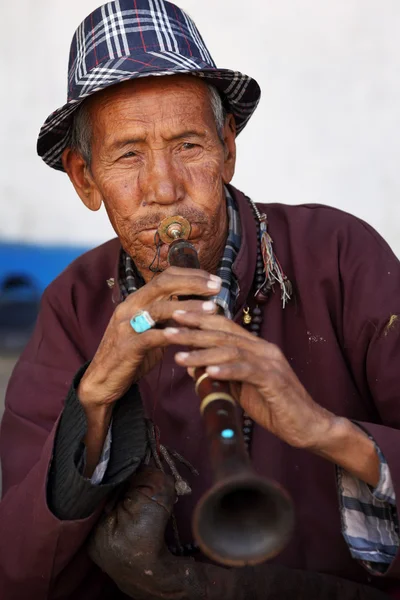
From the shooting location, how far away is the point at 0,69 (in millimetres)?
5113

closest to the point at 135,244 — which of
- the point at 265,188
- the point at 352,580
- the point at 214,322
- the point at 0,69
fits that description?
the point at 214,322

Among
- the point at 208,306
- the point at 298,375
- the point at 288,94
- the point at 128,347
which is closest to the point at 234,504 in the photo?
the point at 208,306

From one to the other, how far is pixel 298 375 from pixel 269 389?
0.68 meters

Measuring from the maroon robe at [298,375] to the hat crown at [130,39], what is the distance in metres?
0.49

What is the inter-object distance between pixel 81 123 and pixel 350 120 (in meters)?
2.19

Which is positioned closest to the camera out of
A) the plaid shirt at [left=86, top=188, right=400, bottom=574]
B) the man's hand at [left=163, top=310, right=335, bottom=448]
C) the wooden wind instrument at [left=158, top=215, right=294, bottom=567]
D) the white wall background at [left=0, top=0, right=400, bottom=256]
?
the wooden wind instrument at [left=158, top=215, right=294, bottom=567]

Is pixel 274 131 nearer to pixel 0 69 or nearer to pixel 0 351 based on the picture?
pixel 0 69

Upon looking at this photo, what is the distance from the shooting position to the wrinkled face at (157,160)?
2777mm

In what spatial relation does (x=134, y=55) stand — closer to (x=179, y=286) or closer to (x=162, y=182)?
(x=162, y=182)

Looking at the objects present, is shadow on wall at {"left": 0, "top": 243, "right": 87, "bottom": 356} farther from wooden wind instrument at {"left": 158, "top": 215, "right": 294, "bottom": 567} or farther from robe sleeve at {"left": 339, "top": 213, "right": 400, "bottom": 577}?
wooden wind instrument at {"left": 158, "top": 215, "right": 294, "bottom": 567}

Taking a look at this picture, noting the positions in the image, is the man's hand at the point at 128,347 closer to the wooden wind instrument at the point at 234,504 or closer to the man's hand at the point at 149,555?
the man's hand at the point at 149,555

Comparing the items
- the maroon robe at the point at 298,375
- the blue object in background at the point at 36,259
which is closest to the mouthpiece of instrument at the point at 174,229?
the maroon robe at the point at 298,375

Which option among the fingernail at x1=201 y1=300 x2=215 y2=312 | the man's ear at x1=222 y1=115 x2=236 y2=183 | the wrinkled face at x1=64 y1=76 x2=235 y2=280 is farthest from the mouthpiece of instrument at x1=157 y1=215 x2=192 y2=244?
the fingernail at x1=201 y1=300 x2=215 y2=312

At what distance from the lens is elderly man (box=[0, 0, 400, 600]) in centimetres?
250
